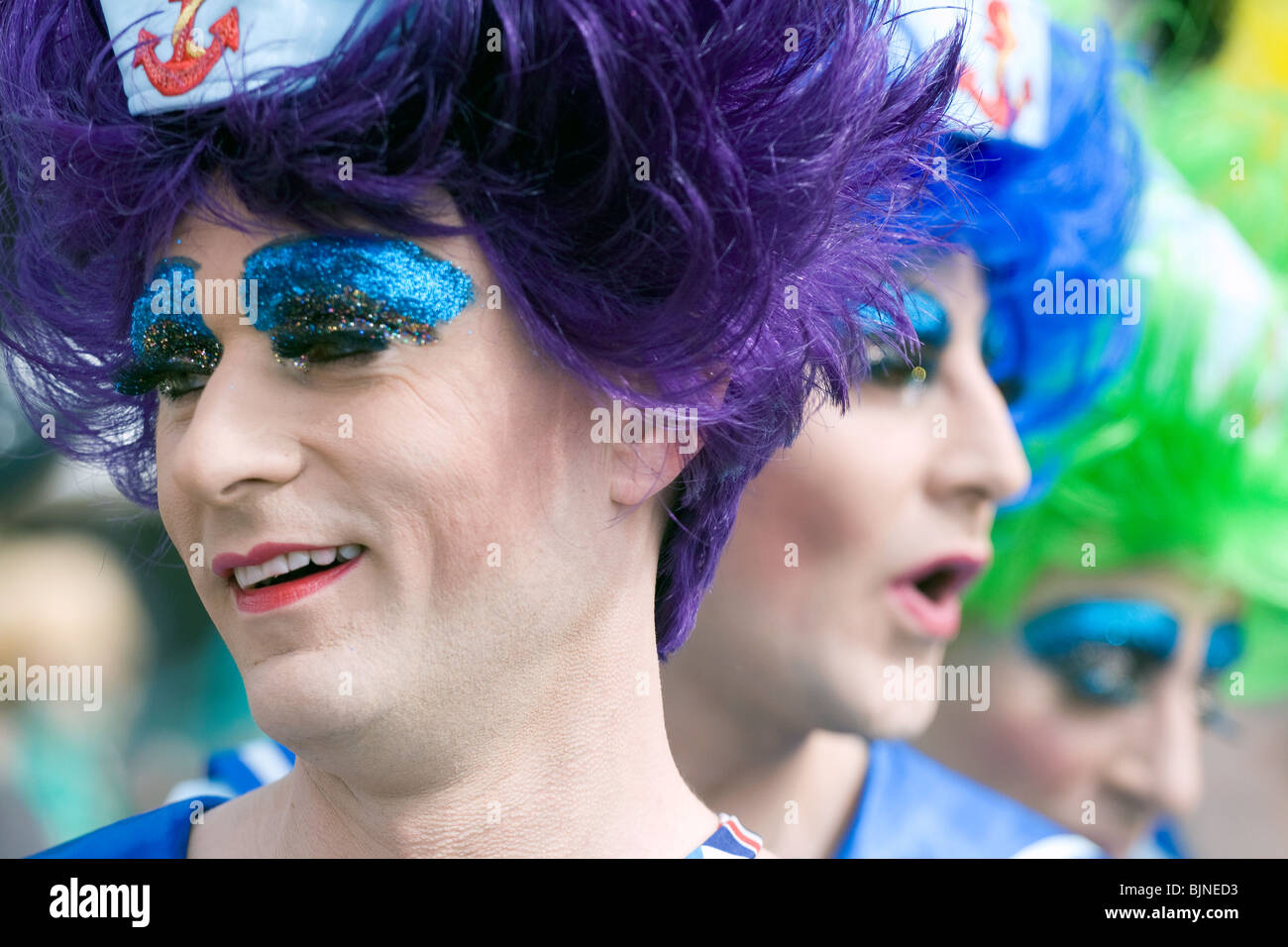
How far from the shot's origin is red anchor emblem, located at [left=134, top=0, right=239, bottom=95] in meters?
1.23

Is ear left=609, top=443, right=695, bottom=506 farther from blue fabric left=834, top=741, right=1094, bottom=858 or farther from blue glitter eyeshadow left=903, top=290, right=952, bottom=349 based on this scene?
blue fabric left=834, top=741, right=1094, bottom=858

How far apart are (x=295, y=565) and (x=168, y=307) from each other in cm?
29

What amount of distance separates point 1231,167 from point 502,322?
2.09 meters

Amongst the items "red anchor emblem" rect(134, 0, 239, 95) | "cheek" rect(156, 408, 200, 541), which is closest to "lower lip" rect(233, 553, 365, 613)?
"cheek" rect(156, 408, 200, 541)

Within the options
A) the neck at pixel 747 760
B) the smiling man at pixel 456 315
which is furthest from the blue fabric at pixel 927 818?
the smiling man at pixel 456 315

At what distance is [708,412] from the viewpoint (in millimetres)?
1385

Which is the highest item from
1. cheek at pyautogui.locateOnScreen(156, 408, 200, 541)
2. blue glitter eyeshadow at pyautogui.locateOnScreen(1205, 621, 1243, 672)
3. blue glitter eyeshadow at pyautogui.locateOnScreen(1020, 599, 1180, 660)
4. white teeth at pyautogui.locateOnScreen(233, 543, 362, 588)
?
cheek at pyautogui.locateOnScreen(156, 408, 200, 541)

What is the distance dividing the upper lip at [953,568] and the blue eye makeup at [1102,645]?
18.1 inches

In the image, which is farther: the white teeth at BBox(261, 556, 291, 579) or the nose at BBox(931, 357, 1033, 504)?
the nose at BBox(931, 357, 1033, 504)

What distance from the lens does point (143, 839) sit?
1.64 meters

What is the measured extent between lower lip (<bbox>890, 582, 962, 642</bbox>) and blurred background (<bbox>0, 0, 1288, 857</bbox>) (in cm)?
103

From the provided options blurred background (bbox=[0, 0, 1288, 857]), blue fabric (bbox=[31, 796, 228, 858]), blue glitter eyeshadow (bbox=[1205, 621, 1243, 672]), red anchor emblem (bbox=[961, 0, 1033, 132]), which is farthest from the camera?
blue glitter eyeshadow (bbox=[1205, 621, 1243, 672])
